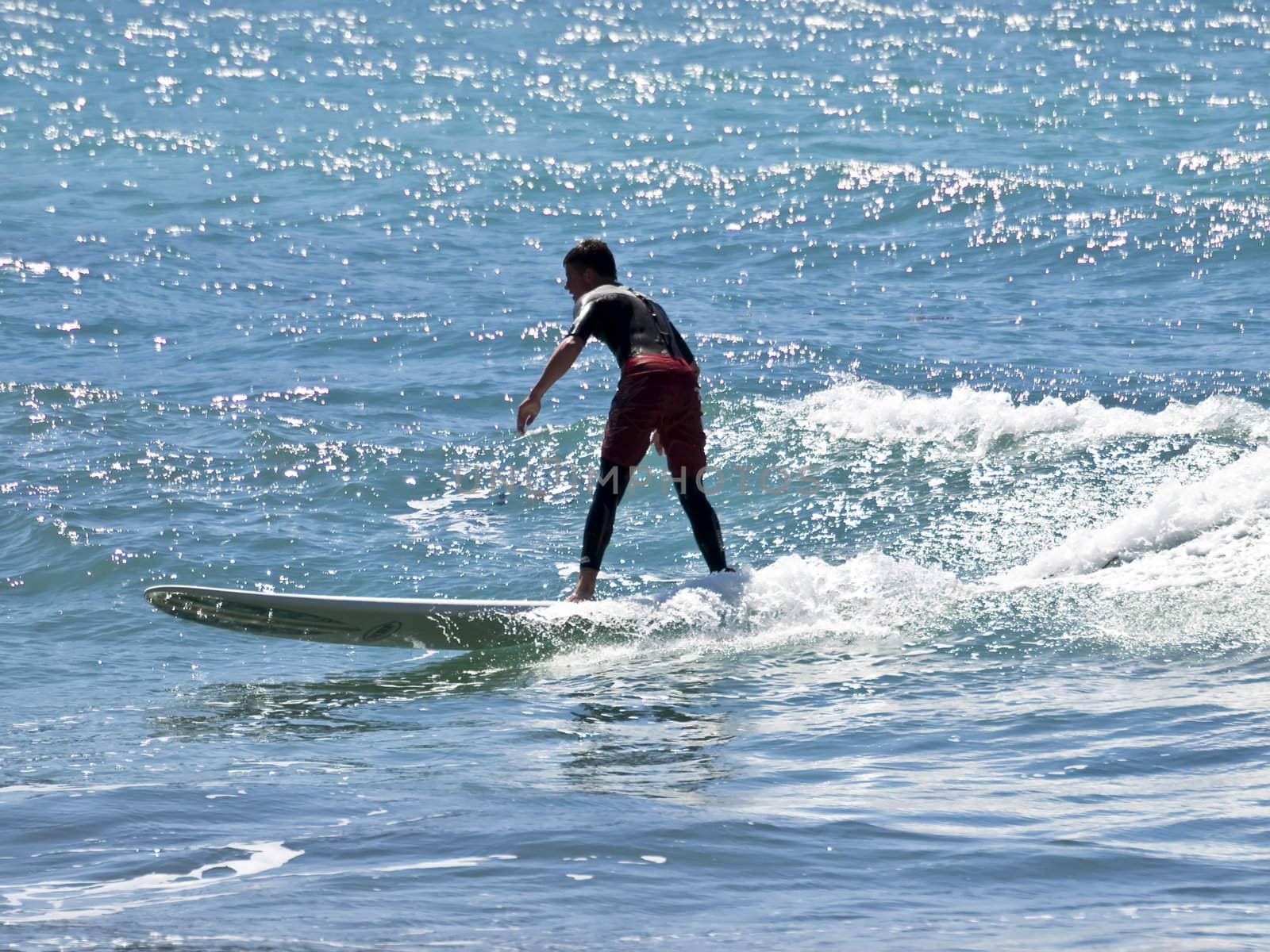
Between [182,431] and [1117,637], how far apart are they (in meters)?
7.48

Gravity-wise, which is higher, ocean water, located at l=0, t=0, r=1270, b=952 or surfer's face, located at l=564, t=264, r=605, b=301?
surfer's face, located at l=564, t=264, r=605, b=301

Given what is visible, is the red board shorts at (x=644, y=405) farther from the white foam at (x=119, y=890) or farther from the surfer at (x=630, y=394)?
the white foam at (x=119, y=890)

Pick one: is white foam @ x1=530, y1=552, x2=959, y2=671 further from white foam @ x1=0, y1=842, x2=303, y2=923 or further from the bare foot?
white foam @ x1=0, y1=842, x2=303, y2=923

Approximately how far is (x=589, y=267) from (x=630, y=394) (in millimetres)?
654

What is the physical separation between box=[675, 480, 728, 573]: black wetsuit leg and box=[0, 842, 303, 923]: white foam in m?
3.19

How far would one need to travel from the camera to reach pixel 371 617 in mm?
7176

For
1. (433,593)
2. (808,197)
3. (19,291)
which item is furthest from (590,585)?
(808,197)

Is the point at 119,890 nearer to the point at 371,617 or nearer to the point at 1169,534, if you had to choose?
the point at 371,617

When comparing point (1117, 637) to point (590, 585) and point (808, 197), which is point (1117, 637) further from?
point (808, 197)

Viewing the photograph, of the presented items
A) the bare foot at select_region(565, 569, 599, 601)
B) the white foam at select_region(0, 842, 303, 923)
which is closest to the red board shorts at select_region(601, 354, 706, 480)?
the bare foot at select_region(565, 569, 599, 601)

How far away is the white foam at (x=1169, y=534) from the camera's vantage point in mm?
7867

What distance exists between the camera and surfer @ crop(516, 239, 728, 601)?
278 inches

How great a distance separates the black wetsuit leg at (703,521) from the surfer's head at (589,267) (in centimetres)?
103

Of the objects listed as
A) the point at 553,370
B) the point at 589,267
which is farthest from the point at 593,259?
the point at 553,370
